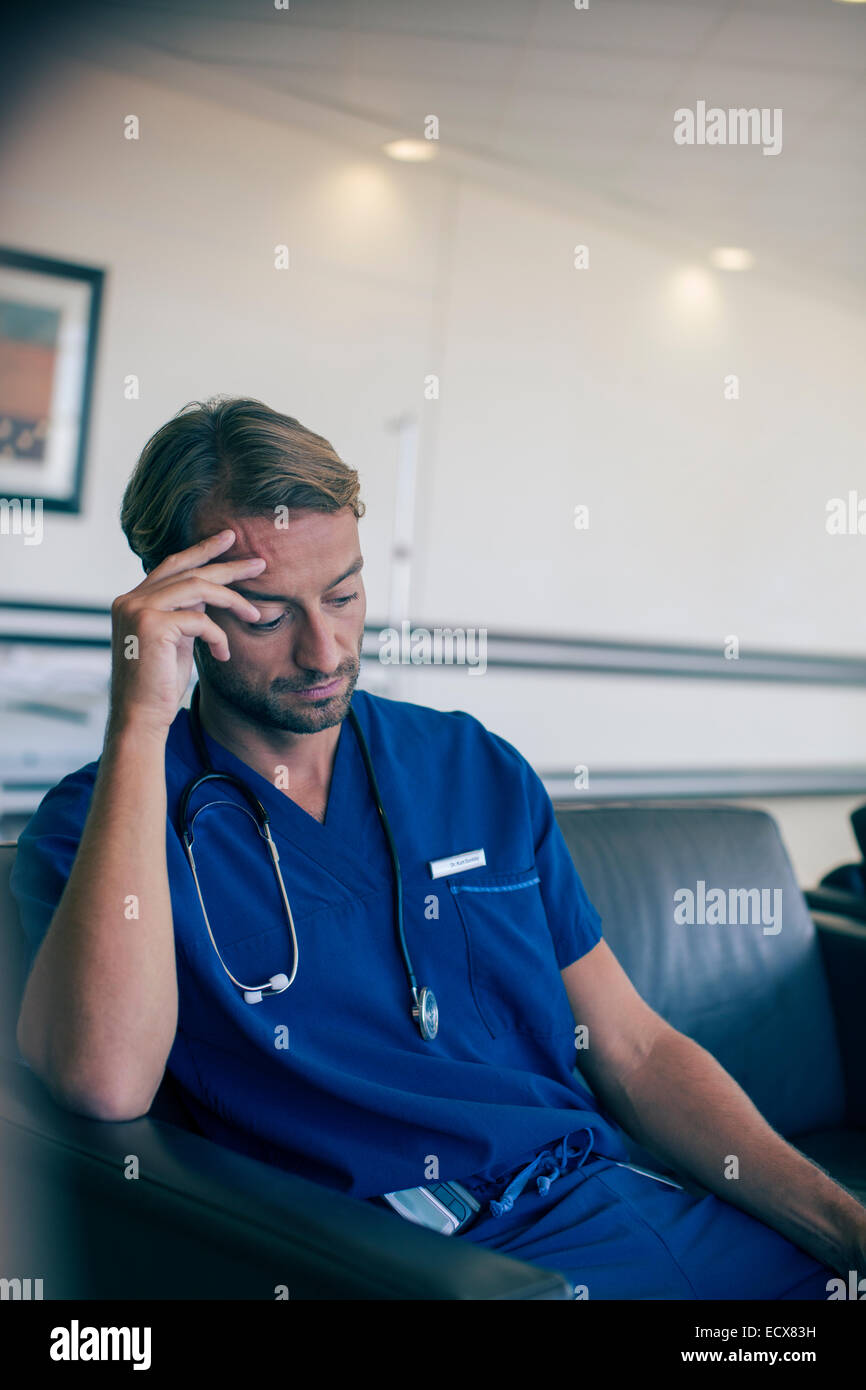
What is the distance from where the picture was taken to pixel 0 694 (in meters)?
2.58

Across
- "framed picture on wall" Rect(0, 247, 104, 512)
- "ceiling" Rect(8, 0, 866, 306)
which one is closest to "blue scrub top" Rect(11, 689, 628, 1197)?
"framed picture on wall" Rect(0, 247, 104, 512)

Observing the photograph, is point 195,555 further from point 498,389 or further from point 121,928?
point 498,389

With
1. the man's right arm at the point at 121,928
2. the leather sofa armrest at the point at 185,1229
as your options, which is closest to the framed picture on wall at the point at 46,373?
the man's right arm at the point at 121,928

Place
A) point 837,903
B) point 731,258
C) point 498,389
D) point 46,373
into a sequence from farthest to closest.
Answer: point 731,258, point 498,389, point 46,373, point 837,903

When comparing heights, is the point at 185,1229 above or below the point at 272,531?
below

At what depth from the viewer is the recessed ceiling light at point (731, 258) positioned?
4117mm

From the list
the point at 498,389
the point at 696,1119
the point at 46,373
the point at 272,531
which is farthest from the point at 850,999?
the point at 498,389

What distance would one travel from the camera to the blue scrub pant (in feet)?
3.25

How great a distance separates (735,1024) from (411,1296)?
3.47 ft

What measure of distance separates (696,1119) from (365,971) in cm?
39

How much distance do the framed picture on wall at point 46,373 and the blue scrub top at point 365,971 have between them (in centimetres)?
193

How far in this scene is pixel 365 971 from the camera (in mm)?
1062

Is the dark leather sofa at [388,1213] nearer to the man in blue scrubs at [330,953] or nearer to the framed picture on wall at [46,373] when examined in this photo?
the man in blue scrubs at [330,953]

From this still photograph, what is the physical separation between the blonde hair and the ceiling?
6.67 feet
